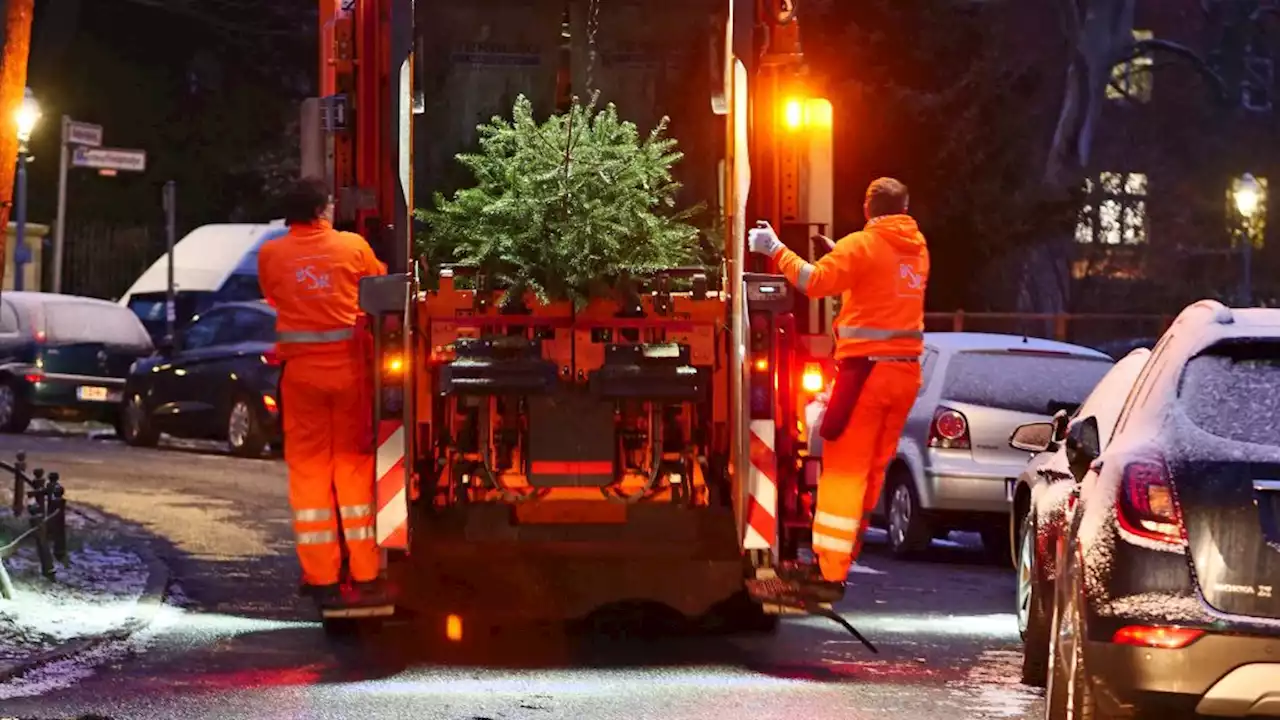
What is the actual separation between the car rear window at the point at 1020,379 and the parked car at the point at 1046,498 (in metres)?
4.58

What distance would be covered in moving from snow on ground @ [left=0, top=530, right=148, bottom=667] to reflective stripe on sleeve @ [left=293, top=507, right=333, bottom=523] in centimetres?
120

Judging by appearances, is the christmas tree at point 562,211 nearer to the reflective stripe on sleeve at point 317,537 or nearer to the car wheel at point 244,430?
the reflective stripe on sleeve at point 317,537

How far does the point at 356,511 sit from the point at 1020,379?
5884 millimetres

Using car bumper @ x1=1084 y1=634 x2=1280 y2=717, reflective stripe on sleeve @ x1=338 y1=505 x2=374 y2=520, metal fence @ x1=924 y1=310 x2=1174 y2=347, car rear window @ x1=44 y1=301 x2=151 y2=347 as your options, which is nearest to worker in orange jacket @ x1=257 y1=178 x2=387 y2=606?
reflective stripe on sleeve @ x1=338 y1=505 x2=374 y2=520

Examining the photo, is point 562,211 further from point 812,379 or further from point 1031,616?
point 1031,616

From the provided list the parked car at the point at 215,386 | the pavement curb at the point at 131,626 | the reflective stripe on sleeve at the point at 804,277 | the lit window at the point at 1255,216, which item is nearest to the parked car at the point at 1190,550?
the reflective stripe on sleeve at the point at 804,277

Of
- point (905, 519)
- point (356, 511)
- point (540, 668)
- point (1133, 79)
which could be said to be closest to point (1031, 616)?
point (540, 668)

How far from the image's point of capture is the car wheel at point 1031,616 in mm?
9133

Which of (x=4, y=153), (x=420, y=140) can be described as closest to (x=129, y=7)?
(x=4, y=153)

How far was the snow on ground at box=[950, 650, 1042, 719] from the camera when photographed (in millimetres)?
8852

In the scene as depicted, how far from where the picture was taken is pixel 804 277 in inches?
400

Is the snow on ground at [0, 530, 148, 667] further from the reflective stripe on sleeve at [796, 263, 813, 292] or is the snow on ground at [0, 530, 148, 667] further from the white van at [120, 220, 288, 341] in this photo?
the white van at [120, 220, 288, 341]

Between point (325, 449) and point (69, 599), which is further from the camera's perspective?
point (69, 599)

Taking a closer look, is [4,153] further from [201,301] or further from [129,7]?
[129,7]
